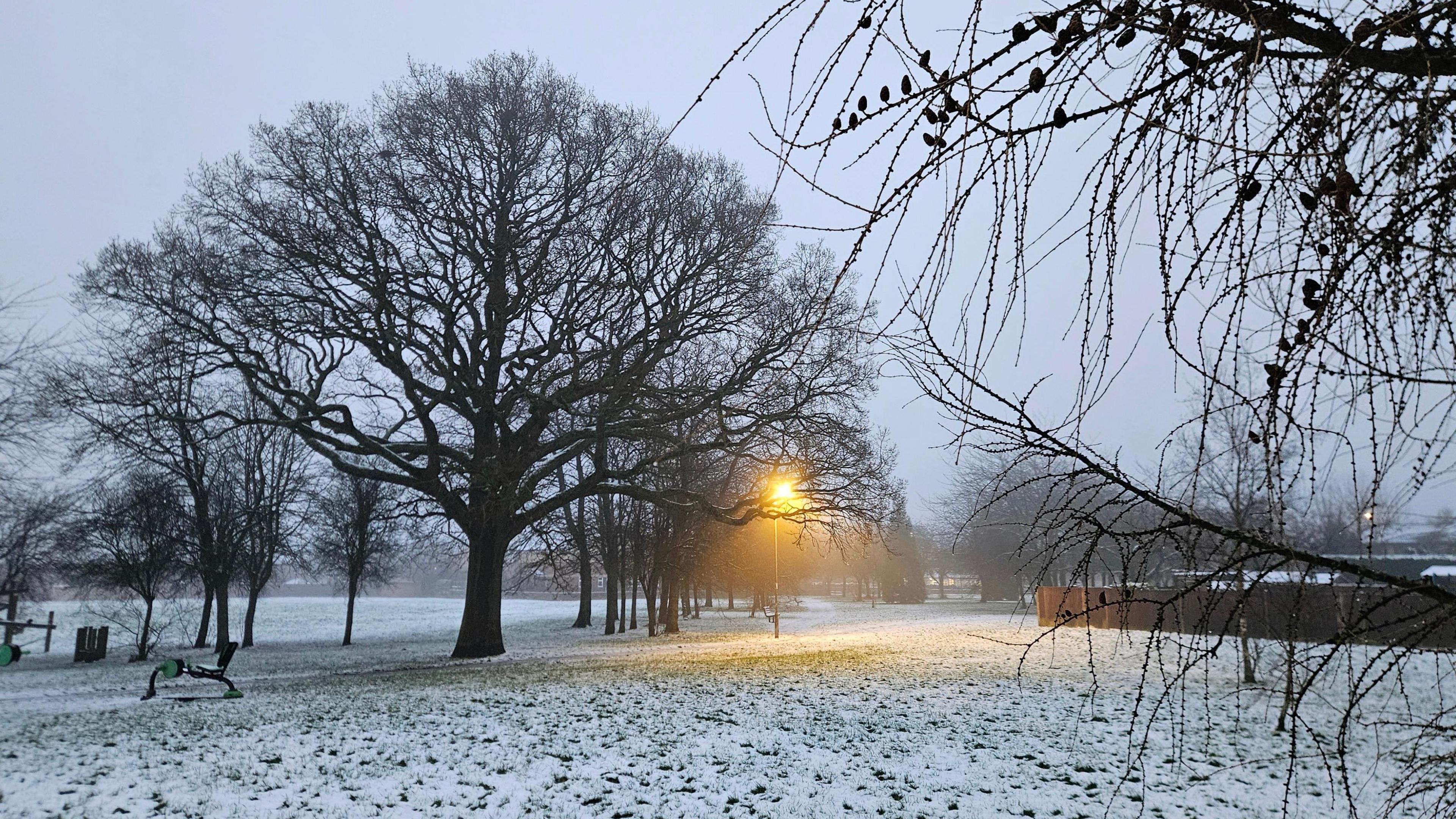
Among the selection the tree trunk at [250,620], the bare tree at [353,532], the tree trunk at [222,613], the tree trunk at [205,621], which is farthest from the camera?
the bare tree at [353,532]

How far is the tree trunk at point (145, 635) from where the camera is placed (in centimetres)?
2367

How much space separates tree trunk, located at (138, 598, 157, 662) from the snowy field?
225 inches

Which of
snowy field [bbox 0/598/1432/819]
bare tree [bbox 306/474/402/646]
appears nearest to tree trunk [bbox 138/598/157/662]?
snowy field [bbox 0/598/1432/819]

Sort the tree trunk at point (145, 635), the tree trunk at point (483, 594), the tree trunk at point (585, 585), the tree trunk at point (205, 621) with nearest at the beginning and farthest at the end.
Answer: the tree trunk at point (483, 594), the tree trunk at point (145, 635), the tree trunk at point (205, 621), the tree trunk at point (585, 585)

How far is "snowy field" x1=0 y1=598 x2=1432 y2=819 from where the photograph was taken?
7.20 meters

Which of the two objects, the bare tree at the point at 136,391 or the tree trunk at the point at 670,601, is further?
the tree trunk at the point at 670,601

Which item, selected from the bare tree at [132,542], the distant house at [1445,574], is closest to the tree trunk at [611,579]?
the bare tree at [132,542]

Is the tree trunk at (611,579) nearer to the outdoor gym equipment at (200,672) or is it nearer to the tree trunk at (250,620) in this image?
the tree trunk at (250,620)

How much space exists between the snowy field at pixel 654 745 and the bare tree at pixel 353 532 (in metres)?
12.0

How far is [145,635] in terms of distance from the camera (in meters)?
23.7

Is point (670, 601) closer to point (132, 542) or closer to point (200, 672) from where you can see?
point (132, 542)

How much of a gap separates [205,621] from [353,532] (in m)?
5.49

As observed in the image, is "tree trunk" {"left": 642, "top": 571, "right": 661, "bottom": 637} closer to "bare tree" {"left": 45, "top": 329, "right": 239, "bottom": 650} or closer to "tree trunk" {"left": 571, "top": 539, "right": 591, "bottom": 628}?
"tree trunk" {"left": 571, "top": 539, "right": 591, "bottom": 628}

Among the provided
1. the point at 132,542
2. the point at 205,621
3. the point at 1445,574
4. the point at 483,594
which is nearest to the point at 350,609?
the point at 205,621
